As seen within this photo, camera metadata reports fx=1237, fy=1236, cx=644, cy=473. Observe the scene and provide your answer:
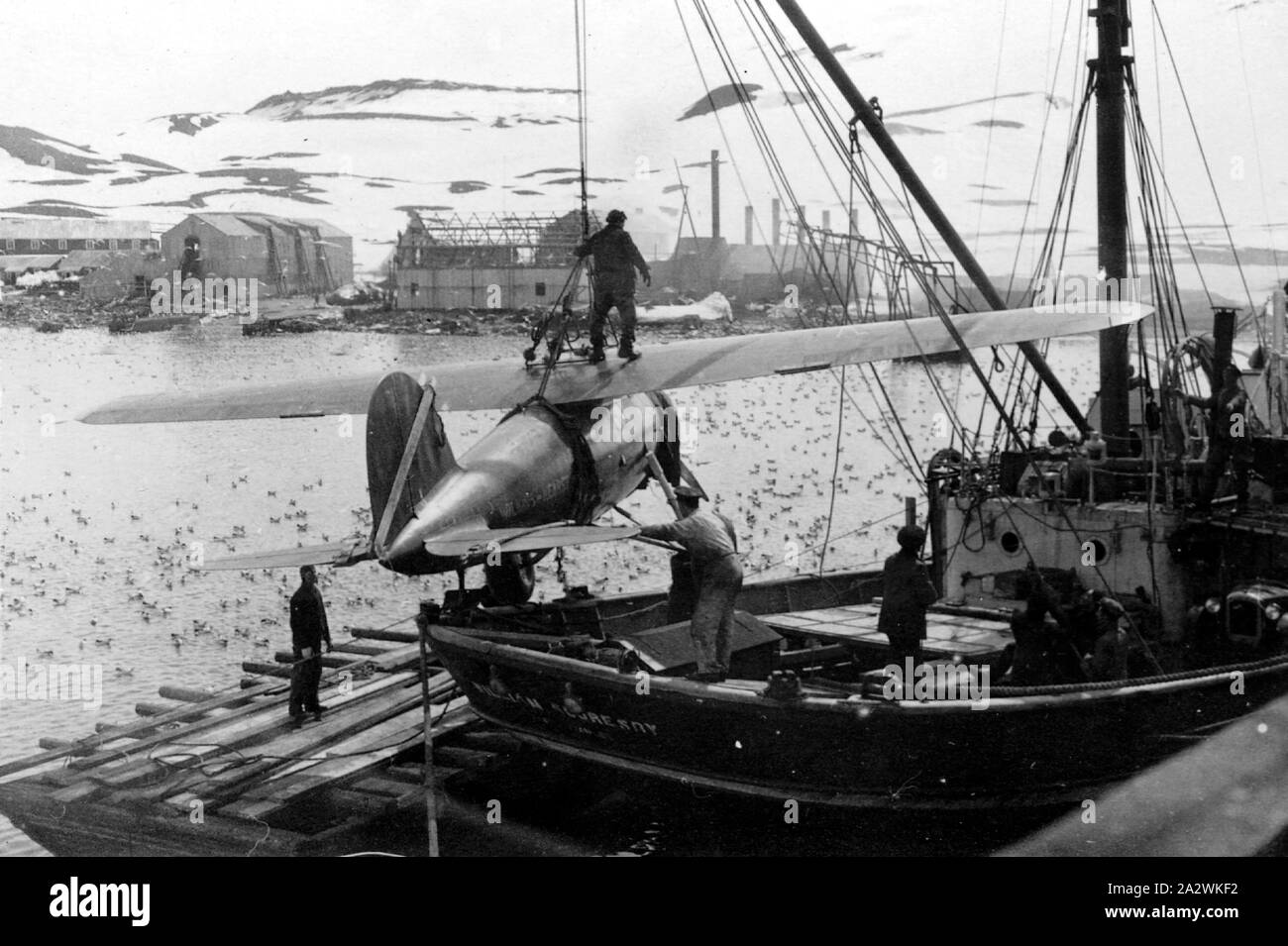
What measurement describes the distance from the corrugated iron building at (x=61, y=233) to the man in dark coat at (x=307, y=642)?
225 inches

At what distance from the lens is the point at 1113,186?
14.5 meters

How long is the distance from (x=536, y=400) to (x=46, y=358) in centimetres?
1311

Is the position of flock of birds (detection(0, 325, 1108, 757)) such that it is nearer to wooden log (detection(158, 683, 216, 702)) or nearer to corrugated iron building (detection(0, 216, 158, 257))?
wooden log (detection(158, 683, 216, 702))

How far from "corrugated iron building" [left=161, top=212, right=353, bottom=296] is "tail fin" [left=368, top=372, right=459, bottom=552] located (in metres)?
11.2

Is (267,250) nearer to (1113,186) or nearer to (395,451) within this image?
(1113,186)

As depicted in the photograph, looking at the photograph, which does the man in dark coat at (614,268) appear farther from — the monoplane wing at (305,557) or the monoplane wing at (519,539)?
the monoplane wing at (305,557)

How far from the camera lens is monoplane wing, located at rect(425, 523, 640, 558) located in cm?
848

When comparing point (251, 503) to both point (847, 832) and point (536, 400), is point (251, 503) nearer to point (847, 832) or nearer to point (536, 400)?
point (536, 400)

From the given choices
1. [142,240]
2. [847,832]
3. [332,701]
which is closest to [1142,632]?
[847,832]

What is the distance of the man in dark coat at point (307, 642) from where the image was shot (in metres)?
11.2

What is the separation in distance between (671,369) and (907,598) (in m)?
3.48

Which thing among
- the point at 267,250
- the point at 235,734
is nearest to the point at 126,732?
the point at 235,734

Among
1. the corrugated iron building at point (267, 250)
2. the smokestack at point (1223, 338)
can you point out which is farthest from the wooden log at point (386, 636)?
the smokestack at point (1223, 338)

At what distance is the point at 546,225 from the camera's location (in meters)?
34.9
